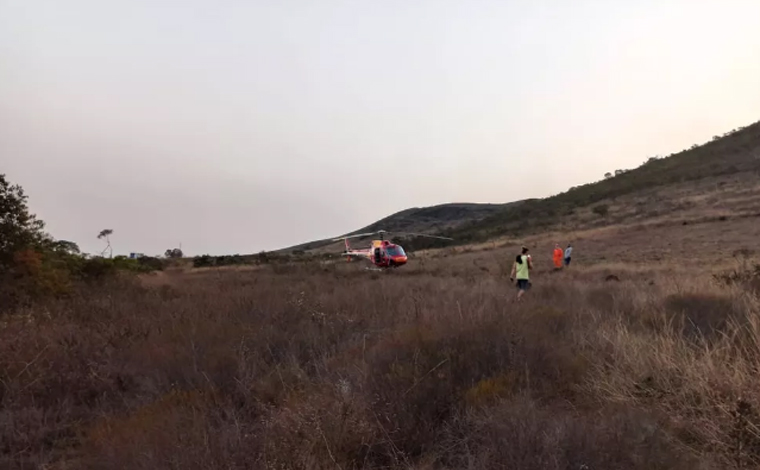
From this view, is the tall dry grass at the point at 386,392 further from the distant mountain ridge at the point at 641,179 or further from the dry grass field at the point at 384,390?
the distant mountain ridge at the point at 641,179

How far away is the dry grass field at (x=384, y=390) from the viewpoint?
3732mm

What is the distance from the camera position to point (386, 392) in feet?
15.2

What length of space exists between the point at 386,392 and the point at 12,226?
42.5ft

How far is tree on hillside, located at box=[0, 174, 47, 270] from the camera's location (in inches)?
525

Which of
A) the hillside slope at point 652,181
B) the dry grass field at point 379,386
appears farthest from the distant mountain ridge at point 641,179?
the dry grass field at point 379,386

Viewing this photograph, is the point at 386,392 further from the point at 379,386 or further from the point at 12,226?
the point at 12,226

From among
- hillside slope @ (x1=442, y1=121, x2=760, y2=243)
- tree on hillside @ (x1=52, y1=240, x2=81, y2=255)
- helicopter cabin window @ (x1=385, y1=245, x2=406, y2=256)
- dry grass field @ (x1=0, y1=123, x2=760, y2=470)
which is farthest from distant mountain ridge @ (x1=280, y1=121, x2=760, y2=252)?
dry grass field @ (x1=0, y1=123, x2=760, y2=470)

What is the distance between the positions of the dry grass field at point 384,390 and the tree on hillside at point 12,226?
5.84 m

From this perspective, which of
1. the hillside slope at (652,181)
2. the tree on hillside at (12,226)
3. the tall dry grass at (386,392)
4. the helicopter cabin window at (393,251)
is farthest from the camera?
the hillside slope at (652,181)

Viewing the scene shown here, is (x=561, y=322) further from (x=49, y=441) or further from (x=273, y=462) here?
(x=49, y=441)

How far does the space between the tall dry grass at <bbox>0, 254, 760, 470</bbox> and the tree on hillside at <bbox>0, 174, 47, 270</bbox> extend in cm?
622

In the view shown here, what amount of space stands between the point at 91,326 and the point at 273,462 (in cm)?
621

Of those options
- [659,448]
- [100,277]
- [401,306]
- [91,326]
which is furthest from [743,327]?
[100,277]

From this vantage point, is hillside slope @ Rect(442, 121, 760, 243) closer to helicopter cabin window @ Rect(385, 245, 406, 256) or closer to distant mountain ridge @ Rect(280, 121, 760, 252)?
distant mountain ridge @ Rect(280, 121, 760, 252)
